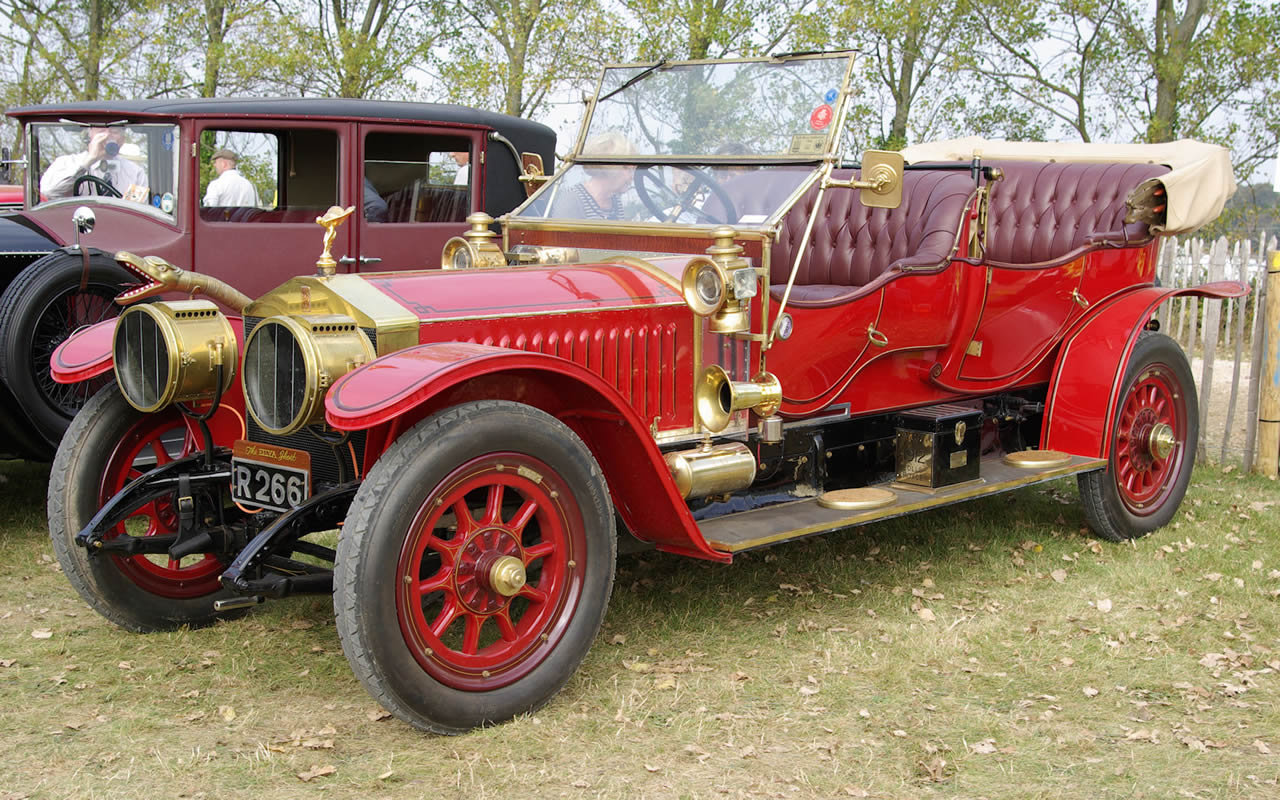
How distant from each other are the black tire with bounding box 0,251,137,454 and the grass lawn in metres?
0.66

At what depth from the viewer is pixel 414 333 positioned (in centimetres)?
377

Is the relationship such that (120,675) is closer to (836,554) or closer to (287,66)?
(836,554)

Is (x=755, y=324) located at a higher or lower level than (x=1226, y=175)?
lower

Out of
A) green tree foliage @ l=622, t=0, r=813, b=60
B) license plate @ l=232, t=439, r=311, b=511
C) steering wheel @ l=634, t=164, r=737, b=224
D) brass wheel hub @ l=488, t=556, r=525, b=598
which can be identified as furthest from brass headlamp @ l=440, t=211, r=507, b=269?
green tree foliage @ l=622, t=0, r=813, b=60

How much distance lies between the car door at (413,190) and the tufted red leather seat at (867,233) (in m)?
2.34

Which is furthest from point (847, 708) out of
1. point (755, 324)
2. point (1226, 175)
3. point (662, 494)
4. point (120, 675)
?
point (1226, 175)

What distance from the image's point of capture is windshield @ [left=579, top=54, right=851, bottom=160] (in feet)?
16.2

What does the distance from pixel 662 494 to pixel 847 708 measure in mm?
891

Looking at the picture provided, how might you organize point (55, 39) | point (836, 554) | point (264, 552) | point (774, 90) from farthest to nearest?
A: point (55, 39), point (836, 554), point (774, 90), point (264, 552)

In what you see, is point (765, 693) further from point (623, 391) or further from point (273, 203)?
point (273, 203)

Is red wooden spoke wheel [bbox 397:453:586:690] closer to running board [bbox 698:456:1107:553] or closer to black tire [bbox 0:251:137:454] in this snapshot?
running board [bbox 698:456:1107:553]

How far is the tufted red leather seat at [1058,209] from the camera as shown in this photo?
6.09m

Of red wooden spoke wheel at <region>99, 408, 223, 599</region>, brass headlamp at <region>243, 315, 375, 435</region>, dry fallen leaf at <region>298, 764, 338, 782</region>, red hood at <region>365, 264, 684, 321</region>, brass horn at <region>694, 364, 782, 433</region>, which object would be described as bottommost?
dry fallen leaf at <region>298, 764, 338, 782</region>

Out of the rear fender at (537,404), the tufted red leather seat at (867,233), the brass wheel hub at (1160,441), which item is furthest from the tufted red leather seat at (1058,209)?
the rear fender at (537,404)
